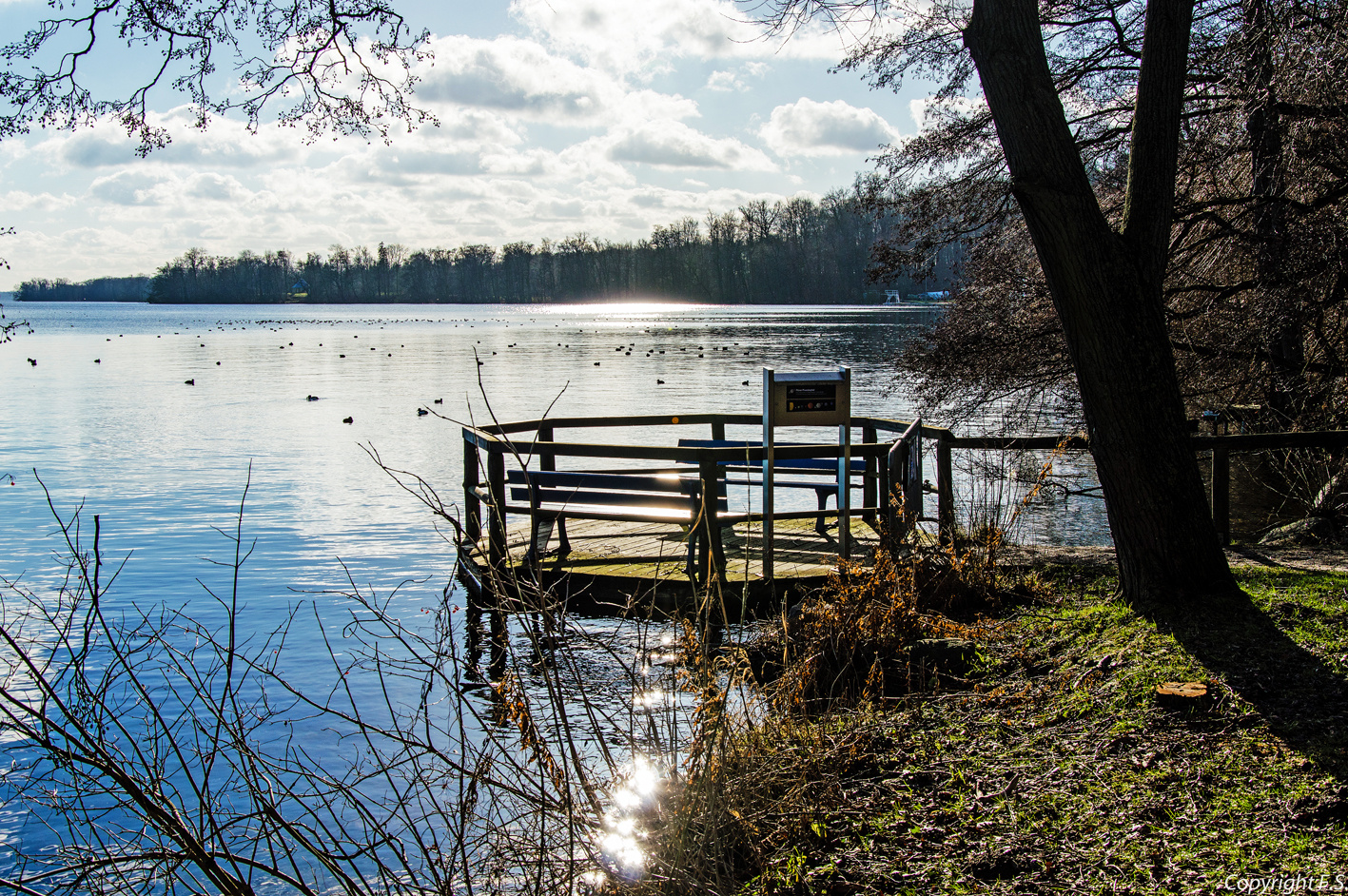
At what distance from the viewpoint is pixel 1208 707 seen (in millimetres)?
4270

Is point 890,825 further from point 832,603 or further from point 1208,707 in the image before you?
point 832,603

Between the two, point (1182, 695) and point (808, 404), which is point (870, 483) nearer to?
point (808, 404)

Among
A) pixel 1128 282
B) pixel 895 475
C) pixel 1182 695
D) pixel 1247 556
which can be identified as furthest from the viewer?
pixel 895 475

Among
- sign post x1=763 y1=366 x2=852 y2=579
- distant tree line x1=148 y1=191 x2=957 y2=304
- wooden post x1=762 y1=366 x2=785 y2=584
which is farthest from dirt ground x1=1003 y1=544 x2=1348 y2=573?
distant tree line x1=148 y1=191 x2=957 y2=304

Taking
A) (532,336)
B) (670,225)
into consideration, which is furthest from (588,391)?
(670,225)

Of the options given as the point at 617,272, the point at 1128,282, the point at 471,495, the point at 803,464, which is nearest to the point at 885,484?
the point at 803,464

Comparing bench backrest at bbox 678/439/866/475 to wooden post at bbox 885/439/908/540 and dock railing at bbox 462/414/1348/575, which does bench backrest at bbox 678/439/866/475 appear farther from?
wooden post at bbox 885/439/908/540

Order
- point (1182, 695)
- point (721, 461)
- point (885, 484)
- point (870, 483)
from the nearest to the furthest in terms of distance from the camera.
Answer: point (1182, 695), point (885, 484), point (721, 461), point (870, 483)

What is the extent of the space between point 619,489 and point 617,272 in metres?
173

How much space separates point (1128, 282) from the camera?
18.6ft

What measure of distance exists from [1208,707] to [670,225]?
16929 cm

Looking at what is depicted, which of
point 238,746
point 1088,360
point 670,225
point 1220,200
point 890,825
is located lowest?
point 890,825

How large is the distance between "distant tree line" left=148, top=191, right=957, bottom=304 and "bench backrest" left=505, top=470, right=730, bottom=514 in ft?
420

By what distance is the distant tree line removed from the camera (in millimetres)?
146750
